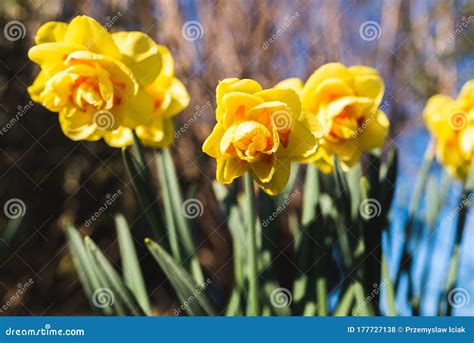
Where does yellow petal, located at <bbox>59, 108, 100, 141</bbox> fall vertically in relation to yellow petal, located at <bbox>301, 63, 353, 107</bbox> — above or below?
below

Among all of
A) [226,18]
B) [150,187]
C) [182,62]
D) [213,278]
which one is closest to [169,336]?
[150,187]

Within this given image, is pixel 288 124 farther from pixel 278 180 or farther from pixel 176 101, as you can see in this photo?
pixel 176 101

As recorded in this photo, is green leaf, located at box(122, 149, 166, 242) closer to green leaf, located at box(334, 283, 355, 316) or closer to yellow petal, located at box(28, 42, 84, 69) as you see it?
yellow petal, located at box(28, 42, 84, 69)

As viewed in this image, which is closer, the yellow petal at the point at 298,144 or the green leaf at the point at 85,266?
the yellow petal at the point at 298,144

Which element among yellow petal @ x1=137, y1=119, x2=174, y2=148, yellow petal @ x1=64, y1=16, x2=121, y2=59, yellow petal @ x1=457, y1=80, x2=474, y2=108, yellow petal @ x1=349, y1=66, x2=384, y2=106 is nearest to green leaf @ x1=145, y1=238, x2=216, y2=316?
yellow petal @ x1=137, y1=119, x2=174, y2=148

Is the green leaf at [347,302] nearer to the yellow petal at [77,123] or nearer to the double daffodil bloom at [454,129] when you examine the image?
the double daffodil bloom at [454,129]

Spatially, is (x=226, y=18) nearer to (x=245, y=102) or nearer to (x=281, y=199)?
(x=281, y=199)

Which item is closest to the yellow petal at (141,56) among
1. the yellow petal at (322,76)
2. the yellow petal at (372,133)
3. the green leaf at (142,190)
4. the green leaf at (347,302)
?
the green leaf at (142,190)
